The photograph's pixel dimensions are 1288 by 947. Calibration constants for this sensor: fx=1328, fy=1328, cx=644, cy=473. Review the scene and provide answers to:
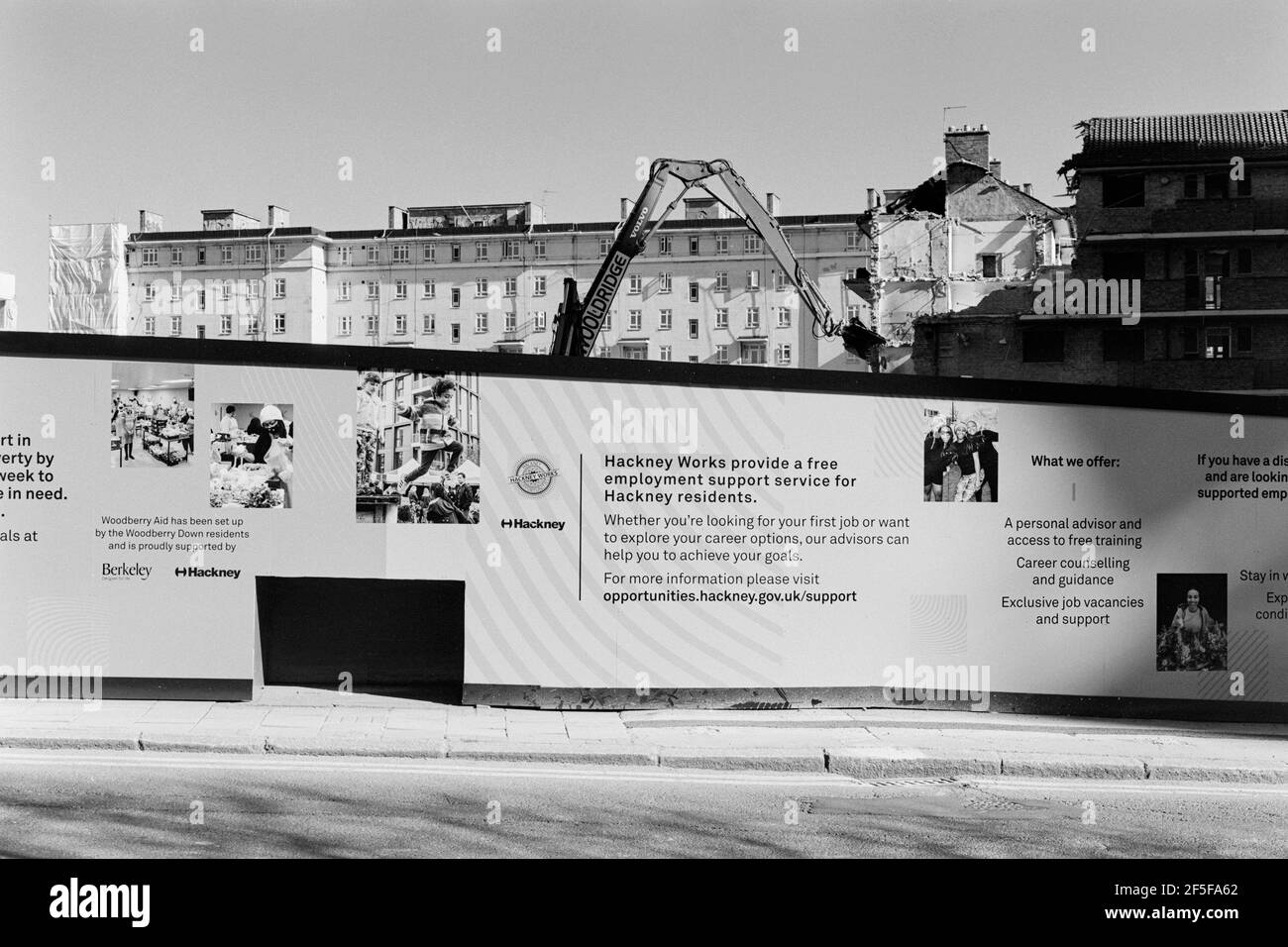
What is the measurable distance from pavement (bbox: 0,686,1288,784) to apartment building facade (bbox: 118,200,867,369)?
270 ft

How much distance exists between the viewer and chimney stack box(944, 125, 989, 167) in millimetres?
59719

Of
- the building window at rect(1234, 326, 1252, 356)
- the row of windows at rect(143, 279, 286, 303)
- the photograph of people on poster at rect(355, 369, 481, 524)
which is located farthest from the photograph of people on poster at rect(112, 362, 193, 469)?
the row of windows at rect(143, 279, 286, 303)

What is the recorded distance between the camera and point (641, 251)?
22734 mm

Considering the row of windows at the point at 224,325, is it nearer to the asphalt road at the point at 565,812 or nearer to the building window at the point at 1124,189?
the building window at the point at 1124,189

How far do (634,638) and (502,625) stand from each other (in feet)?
3.55

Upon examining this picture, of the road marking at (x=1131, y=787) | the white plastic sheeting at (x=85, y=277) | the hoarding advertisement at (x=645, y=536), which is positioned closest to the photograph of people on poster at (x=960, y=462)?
the hoarding advertisement at (x=645, y=536)

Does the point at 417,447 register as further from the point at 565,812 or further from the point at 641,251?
the point at 641,251

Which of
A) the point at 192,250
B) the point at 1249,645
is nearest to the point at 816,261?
the point at 192,250

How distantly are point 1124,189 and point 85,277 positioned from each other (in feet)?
151

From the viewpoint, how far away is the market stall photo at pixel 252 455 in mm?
10688

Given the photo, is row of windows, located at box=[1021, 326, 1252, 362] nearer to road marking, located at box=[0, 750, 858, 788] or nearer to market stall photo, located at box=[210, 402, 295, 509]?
market stall photo, located at box=[210, 402, 295, 509]

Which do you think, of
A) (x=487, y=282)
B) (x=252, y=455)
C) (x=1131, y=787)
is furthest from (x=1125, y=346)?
(x=487, y=282)

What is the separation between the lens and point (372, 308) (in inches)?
3851

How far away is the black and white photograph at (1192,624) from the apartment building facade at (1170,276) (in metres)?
44.5
